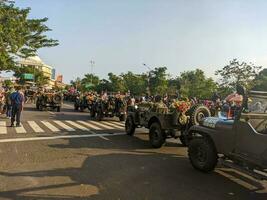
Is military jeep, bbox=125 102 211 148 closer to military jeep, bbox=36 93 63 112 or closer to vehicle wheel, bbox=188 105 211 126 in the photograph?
vehicle wheel, bbox=188 105 211 126

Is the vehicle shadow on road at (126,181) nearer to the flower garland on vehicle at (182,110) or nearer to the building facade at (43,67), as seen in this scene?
the flower garland on vehicle at (182,110)

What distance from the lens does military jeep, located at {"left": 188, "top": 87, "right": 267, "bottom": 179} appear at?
281 inches

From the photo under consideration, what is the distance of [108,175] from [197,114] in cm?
472

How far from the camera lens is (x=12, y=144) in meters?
11.3

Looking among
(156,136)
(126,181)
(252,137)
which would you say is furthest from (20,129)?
(252,137)

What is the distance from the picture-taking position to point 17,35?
114 feet

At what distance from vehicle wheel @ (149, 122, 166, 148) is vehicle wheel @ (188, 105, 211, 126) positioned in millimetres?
980

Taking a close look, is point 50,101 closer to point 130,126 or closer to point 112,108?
point 112,108

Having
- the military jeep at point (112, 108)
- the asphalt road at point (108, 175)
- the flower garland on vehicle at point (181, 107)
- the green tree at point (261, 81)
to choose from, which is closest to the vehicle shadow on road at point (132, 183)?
the asphalt road at point (108, 175)

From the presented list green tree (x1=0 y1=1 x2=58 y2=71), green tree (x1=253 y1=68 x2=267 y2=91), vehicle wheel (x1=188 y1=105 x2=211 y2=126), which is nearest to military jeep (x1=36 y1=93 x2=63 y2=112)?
green tree (x1=0 y1=1 x2=58 y2=71)

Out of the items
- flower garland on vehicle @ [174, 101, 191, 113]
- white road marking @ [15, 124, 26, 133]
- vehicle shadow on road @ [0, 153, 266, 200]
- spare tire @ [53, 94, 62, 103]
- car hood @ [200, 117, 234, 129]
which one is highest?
spare tire @ [53, 94, 62, 103]

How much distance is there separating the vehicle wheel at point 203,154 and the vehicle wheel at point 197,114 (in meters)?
2.66

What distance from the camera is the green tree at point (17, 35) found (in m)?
32.6

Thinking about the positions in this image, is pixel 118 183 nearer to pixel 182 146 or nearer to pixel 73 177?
pixel 73 177
